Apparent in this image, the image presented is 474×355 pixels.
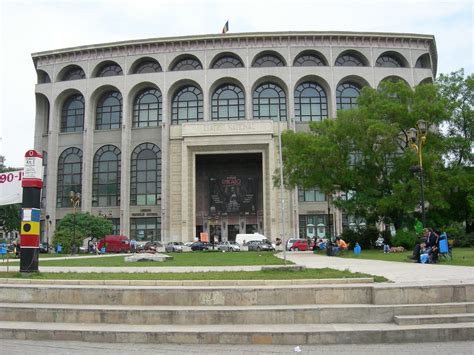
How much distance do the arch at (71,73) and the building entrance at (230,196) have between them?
67.9ft

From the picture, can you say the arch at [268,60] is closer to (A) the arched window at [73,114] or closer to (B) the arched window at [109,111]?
(B) the arched window at [109,111]

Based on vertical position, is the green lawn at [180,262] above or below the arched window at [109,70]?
below

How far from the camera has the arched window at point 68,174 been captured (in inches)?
2229

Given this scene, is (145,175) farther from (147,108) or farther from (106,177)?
(147,108)

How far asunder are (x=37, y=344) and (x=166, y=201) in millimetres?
45988

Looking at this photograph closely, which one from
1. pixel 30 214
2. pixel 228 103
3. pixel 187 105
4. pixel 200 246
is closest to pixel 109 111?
pixel 187 105

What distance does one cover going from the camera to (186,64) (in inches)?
2301

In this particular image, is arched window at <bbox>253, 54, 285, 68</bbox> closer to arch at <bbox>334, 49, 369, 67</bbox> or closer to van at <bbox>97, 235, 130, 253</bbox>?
arch at <bbox>334, 49, 369, 67</bbox>

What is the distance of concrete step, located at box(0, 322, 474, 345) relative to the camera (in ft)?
24.4

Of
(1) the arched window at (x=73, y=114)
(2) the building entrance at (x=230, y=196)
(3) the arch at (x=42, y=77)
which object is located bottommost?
(2) the building entrance at (x=230, y=196)

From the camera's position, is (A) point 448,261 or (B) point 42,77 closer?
(A) point 448,261

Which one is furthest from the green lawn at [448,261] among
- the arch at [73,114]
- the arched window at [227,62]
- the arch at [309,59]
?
the arch at [73,114]

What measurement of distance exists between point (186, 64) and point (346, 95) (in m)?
21.5

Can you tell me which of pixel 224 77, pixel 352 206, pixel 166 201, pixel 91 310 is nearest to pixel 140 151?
pixel 166 201
